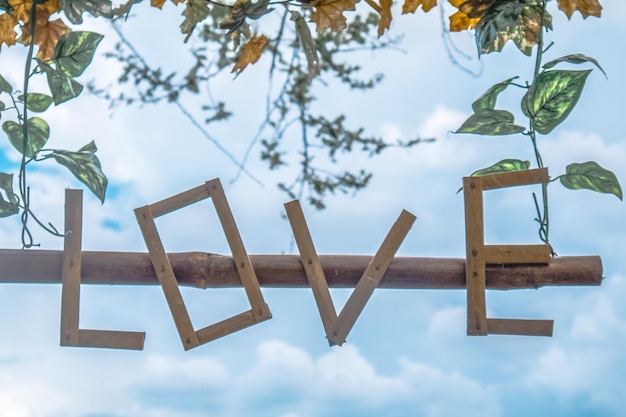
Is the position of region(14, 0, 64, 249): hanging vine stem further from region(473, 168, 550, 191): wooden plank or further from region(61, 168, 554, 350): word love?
region(473, 168, 550, 191): wooden plank

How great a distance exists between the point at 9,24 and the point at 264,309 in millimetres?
299

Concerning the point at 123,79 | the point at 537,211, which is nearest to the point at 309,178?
the point at 123,79

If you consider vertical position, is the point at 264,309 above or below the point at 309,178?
above

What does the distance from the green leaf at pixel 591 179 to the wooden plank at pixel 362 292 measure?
0.15 meters

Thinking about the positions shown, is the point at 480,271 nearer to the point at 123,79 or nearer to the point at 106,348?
the point at 106,348

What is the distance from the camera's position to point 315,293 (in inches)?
21.8

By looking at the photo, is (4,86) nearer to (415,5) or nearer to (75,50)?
(75,50)

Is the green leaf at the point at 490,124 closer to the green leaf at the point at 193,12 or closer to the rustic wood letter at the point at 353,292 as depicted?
the rustic wood letter at the point at 353,292

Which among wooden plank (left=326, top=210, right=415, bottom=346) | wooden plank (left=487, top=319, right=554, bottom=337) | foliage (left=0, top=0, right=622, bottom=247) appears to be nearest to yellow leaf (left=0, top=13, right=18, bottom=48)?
foliage (left=0, top=0, right=622, bottom=247)

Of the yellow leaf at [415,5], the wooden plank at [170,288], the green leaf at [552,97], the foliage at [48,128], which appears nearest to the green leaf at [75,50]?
the foliage at [48,128]

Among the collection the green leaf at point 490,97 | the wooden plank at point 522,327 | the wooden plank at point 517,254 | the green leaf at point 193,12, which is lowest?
the wooden plank at point 522,327

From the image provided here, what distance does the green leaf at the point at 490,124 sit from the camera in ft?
1.84

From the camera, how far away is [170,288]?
1.81 ft

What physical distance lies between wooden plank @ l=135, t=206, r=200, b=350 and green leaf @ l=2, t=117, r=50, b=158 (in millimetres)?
115
